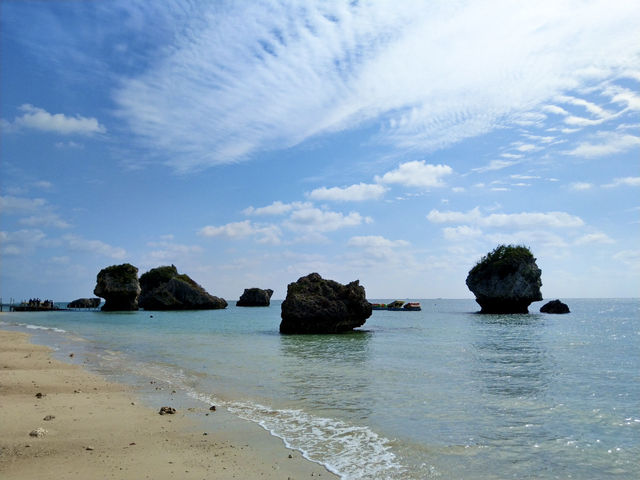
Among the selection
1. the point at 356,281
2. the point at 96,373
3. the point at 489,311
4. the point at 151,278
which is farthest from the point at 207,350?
the point at 151,278

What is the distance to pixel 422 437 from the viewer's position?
30.1 ft

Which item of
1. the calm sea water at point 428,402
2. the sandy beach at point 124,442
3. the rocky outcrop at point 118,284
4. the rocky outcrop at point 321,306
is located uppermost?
the rocky outcrop at point 118,284

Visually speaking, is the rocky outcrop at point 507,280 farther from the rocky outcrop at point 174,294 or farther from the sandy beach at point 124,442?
the sandy beach at point 124,442

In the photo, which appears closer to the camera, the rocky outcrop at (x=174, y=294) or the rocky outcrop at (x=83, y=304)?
the rocky outcrop at (x=174, y=294)

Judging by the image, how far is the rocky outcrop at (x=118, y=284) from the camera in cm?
9006

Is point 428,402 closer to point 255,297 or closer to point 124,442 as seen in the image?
point 124,442

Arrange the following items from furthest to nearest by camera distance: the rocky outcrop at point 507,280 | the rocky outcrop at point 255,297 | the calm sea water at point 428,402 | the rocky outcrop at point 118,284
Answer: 1. the rocky outcrop at point 255,297
2. the rocky outcrop at point 118,284
3. the rocky outcrop at point 507,280
4. the calm sea water at point 428,402

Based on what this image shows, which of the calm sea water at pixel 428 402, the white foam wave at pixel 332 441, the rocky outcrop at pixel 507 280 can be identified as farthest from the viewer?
the rocky outcrop at pixel 507 280

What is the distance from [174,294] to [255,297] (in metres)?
35.6

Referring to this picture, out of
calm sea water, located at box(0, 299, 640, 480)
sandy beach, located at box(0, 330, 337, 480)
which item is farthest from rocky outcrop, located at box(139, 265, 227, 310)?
sandy beach, located at box(0, 330, 337, 480)

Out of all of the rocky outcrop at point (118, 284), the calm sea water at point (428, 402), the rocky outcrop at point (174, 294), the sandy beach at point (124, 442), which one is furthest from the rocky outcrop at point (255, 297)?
the sandy beach at point (124, 442)

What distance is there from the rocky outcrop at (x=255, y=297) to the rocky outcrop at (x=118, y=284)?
43526 millimetres

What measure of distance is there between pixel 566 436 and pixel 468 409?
8.08ft

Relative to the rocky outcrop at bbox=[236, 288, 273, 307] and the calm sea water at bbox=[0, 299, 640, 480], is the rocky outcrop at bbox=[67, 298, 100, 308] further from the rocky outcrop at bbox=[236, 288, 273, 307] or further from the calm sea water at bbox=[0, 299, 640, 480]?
the calm sea water at bbox=[0, 299, 640, 480]
